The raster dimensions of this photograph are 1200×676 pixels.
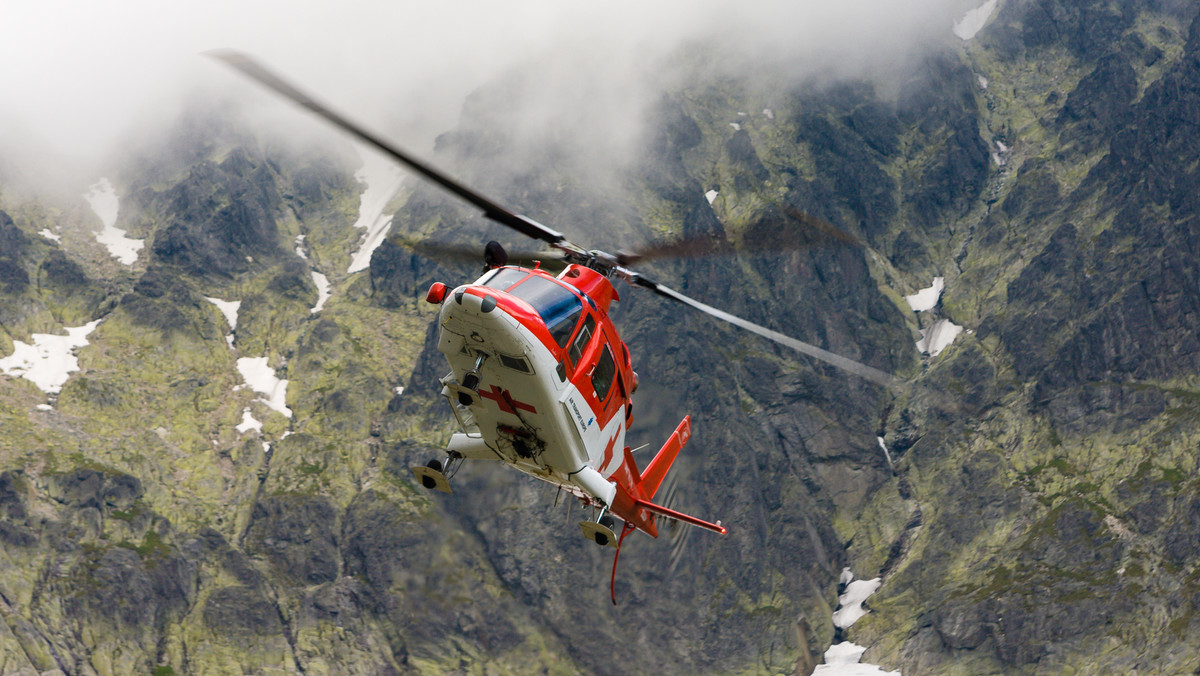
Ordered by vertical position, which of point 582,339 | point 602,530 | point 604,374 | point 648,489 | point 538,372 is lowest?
point 602,530

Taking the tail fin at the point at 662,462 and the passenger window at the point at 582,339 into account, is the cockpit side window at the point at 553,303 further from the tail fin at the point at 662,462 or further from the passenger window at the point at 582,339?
the tail fin at the point at 662,462

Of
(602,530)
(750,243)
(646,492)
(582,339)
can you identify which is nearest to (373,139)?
(582,339)

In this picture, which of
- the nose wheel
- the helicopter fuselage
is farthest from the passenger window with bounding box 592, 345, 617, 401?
the nose wheel

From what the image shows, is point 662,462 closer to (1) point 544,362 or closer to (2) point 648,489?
(2) point 648,489

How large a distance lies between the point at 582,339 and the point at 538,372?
2.96m

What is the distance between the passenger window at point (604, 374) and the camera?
118 ft

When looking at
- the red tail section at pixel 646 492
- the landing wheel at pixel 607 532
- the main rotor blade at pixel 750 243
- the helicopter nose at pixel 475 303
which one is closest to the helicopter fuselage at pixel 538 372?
the helicopter nose at pixel 475 303

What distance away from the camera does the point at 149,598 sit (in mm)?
195875

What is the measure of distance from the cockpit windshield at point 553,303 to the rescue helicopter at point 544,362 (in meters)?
0.04

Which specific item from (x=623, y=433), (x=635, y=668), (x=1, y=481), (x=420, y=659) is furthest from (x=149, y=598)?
(x=623, y=433)

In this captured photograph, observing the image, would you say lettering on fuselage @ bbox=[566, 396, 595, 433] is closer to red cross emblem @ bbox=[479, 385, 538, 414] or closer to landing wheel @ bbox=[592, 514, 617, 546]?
red cross emblem @ bbox=[479, 385, 538, 414]

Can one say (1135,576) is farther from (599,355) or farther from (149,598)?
(599,355)

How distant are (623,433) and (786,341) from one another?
8840 mm

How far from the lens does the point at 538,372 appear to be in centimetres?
3225
